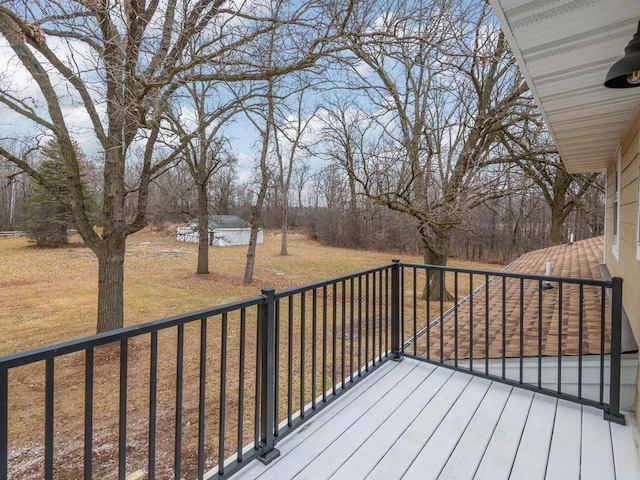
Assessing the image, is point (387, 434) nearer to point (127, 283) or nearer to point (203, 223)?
point (203, 223)

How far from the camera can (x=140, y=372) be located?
5297 mm

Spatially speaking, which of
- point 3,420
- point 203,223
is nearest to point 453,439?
point 3,420

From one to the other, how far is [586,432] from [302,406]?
1.65 m

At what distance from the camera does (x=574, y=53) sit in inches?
77.7

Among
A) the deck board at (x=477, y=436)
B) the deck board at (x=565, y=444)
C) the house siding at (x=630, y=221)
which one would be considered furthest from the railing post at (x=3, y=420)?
the house siding at (x=630, y=221)

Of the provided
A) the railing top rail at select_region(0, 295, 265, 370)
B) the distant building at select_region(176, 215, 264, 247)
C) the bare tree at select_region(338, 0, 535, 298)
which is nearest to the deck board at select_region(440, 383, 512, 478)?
the railing top rail at select_region(0, 295, 265, 370)

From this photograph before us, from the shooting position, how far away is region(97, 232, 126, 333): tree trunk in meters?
5.75

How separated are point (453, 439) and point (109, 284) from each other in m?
5.54

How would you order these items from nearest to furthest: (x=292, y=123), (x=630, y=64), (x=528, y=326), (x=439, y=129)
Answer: (x=630, y=64), (x=528, y=326), (x=439, y=129), (x=292, y=123)

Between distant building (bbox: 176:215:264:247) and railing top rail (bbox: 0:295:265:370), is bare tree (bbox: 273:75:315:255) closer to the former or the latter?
railing top rail (bbox: 0:295:265:370)

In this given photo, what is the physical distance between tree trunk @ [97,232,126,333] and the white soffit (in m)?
5.77

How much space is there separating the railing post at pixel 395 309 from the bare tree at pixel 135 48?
8.95 feet

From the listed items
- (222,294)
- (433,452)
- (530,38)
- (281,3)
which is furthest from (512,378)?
(222,294)

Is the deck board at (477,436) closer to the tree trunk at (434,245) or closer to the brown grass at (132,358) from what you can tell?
the brown grass at (132,358)
